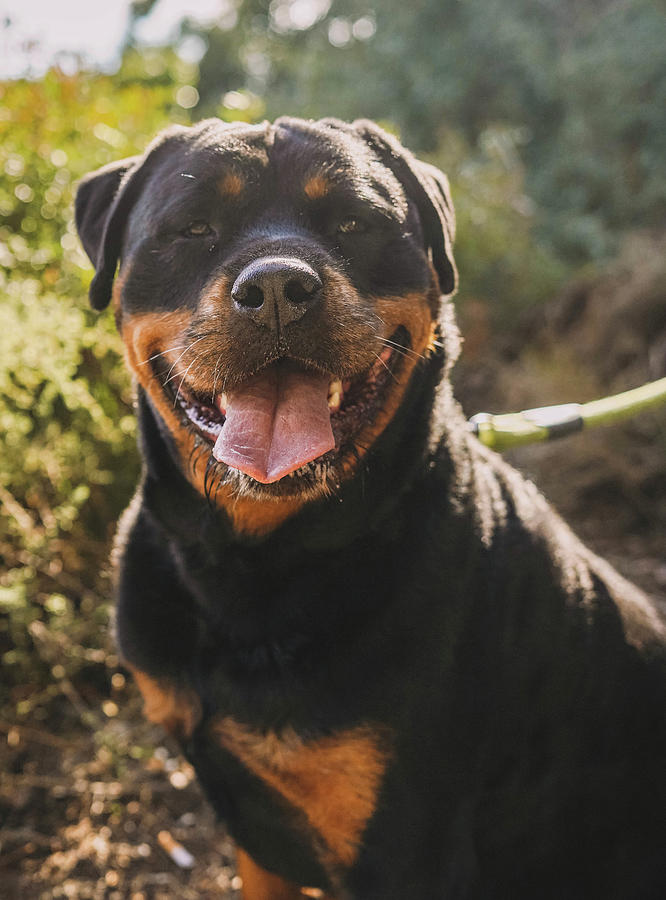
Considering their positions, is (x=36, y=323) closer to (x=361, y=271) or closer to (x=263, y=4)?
(x=361, y=271)

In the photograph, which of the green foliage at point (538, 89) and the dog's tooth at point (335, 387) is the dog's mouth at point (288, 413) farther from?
the green foliage at point (538, 89)

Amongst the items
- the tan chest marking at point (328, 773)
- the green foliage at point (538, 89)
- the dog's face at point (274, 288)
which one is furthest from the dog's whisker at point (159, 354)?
the green foliage at point (538, 89)

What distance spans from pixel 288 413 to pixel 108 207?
2.92ft

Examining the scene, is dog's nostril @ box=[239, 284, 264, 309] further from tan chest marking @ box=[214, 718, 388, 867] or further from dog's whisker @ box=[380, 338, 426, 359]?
tan chest marking @ box=[214, 718, 388, 867]

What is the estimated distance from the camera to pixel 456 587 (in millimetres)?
1846

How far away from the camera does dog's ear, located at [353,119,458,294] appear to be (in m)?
2.10

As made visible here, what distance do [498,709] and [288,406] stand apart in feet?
2.92

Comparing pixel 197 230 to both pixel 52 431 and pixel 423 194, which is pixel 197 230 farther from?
pixel 52 431

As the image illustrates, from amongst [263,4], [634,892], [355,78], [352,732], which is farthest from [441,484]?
[263,4]

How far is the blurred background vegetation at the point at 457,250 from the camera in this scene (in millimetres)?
3104

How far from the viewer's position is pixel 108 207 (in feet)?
7.11

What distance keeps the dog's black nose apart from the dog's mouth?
16cm

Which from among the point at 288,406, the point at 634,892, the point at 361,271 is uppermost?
the point at 361,271

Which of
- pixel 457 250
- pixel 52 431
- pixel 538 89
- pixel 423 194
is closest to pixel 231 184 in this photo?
pixel 423 194
